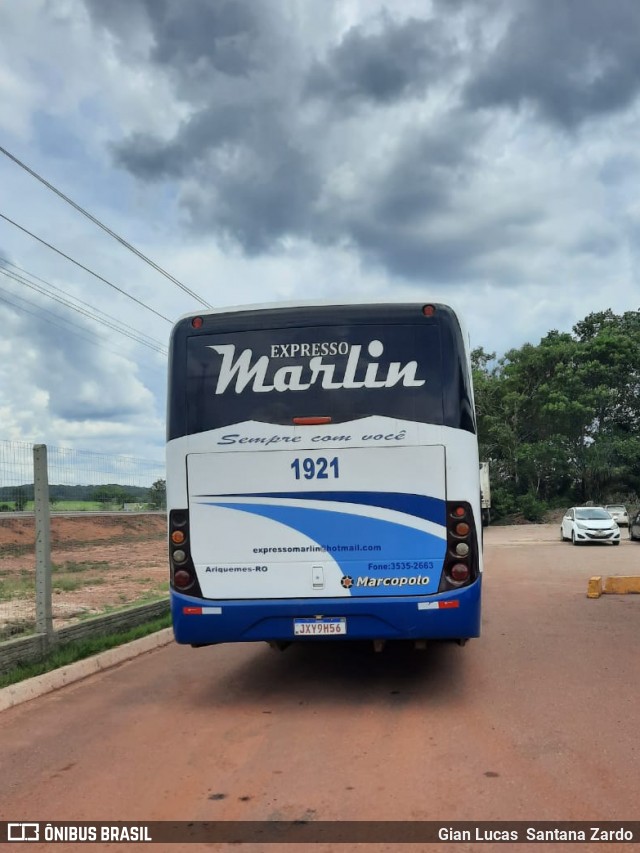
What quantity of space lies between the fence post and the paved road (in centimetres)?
92

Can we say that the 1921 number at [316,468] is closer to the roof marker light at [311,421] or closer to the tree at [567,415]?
the roof marker light at [311,421]

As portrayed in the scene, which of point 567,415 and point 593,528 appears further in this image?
point 567,415

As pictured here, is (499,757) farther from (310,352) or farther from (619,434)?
(619,434)

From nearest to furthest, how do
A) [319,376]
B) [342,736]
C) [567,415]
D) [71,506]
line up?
[342,736]
[319,376]
[71,506]
[567,415]

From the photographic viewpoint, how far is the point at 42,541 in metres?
8.43

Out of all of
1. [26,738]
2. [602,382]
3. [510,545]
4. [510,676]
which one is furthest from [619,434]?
[26,738]

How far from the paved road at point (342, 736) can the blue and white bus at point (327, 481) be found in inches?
29.2

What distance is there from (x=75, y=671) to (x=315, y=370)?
405 cm

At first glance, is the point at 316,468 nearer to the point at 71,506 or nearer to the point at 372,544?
the point at 372,544

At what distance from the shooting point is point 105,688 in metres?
7.51

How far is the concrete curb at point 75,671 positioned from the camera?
22.8ft

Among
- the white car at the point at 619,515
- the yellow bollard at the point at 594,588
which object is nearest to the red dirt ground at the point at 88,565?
the yellow bollard at the point at 594,588

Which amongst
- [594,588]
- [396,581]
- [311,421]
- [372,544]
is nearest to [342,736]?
[396,581]

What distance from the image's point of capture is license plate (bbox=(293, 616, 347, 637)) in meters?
6.61
